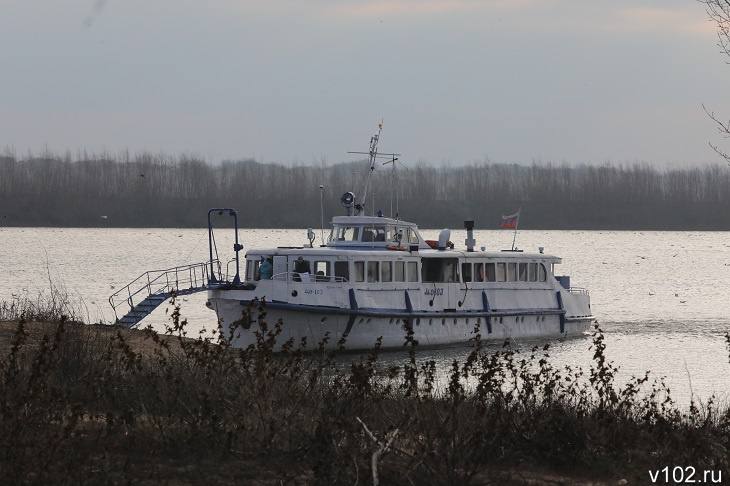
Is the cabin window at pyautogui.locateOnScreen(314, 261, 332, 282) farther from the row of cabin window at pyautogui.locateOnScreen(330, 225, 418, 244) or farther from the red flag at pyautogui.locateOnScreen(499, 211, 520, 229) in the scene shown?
the red flag at pyautogui.locateOnScreen(499, 211, 520, 229)

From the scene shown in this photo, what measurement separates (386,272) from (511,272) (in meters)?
6.18

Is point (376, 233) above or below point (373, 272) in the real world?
above

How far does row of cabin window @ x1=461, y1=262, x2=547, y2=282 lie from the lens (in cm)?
3531

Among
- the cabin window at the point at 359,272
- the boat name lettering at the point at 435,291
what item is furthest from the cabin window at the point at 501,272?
the cabin window at the point at 359,272

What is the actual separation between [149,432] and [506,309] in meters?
26.1

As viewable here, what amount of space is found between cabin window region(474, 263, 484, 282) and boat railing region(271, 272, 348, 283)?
18.6 ft

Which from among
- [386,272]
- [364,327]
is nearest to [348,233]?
[386,272]

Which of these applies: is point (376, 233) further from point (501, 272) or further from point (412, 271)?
point (501, 272)

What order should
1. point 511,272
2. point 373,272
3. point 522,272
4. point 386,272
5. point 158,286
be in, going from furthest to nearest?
point 158,286 → point 522,272 → point 511,272 → point 386,272 → point 373,272

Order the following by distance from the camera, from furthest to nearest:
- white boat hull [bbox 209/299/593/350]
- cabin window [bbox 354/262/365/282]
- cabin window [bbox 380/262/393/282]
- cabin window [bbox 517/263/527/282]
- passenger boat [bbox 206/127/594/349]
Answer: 1. cabin window [bbox 517/263/527/282]
2. cabin window [bbox 380/262/393/282]
3. cabin window [bbox 354/262/365/282]
4. passenger boat [bbox 206/127/594/349]
5. white boat hull [bbox 209/299/593/350]

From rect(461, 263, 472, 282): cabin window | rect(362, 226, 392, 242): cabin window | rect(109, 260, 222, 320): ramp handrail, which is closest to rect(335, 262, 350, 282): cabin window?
rect(362, 226, 392, 242): cabin window

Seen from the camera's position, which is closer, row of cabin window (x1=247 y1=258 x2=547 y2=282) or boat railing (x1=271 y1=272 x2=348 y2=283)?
boat railing (x1=271 y1=272 x2=348 y2=283)

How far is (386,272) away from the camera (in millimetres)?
32438

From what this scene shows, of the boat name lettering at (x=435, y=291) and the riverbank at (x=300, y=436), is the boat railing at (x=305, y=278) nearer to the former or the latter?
the boat name lettering at (x=435, y=291)
